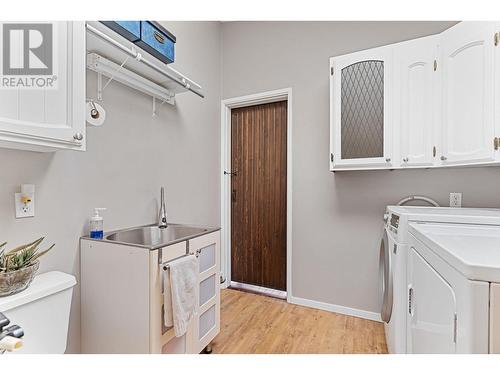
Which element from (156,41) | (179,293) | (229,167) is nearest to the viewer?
(179,293)

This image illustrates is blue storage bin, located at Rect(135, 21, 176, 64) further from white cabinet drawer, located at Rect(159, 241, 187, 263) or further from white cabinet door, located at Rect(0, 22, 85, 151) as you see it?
white cabinet drawer, located at Rect(159, 241, 187, 263)

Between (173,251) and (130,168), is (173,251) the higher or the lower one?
the lower one

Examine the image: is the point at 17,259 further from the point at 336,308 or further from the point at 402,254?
the point at 336,308

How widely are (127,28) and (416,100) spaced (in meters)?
1.95

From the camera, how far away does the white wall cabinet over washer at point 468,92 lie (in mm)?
1521

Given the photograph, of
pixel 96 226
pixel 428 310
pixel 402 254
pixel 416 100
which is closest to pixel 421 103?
pixel 416 100

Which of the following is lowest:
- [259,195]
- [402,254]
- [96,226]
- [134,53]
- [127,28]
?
[402,254]

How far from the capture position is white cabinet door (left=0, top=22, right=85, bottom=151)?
36.8 inches

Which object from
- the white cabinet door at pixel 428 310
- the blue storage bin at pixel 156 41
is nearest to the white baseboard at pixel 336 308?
the white cabinet door at pixel 428 310

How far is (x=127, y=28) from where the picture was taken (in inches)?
55.2

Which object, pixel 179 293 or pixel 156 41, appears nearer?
pixel 179 293

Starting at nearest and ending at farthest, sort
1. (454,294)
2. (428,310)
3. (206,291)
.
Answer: (454,294), (428,310), (206,291)

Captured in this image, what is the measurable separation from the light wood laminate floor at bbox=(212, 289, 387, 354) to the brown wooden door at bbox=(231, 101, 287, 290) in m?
0.44

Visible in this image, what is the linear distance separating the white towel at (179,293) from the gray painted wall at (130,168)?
56 cm
